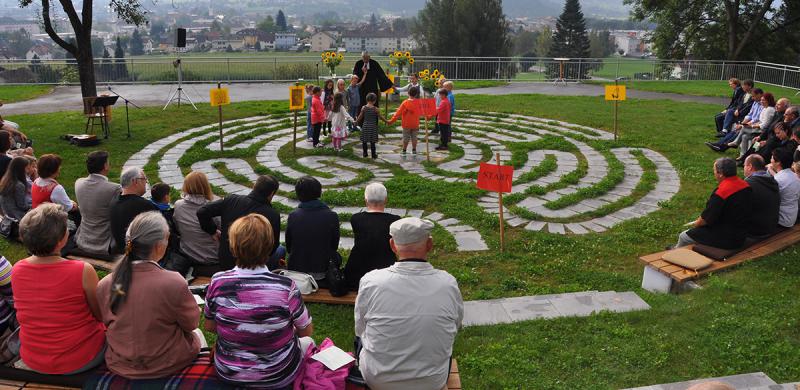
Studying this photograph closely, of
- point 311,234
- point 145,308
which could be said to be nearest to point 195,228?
Result: point 311,234

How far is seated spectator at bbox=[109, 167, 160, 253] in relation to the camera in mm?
6160

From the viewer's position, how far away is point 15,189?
748 cm

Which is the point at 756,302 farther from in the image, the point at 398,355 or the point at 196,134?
the point at 196,134

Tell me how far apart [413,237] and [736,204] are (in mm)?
4541

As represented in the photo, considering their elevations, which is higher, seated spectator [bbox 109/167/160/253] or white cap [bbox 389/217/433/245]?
white cap [bbox 389/217/433/245]

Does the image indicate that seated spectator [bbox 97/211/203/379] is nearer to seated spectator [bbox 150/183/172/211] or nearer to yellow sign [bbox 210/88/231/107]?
seated spectator [bbox 150/183/172/211]

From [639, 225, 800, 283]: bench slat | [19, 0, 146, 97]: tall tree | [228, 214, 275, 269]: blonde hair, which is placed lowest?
[639, 225, 800, 283]: bench slat

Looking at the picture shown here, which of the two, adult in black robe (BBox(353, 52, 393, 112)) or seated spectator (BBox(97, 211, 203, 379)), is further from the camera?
adult in black robe (BBox(353, 52, 393, 112))

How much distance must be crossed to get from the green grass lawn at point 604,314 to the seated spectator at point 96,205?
123 centimetres

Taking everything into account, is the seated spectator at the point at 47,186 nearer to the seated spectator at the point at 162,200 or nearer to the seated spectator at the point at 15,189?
the seated spectator at the point at 15,189

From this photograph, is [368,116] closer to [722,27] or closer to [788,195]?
[788,195]

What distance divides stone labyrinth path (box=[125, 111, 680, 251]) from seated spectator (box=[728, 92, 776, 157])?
5.57 ft

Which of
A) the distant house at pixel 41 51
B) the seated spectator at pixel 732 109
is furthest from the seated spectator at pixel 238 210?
the distant house at pixel 41 51

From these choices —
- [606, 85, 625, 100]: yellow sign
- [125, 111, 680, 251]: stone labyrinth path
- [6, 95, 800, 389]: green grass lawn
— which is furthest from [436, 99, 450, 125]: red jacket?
[606, 85, 625, 100]: yellow sign
